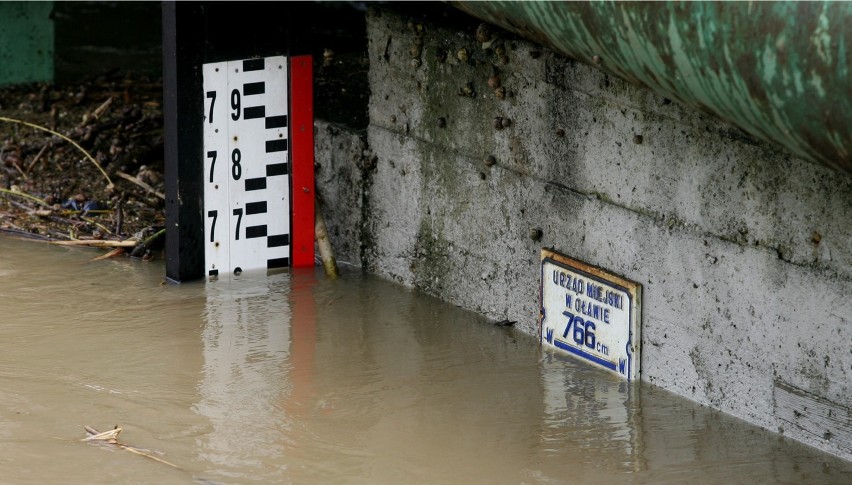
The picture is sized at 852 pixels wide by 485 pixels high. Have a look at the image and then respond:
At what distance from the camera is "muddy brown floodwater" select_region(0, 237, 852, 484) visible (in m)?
4.02

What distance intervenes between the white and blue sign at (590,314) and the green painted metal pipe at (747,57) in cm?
129

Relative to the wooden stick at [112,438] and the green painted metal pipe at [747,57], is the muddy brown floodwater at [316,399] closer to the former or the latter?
the wooden stick at [112,438]

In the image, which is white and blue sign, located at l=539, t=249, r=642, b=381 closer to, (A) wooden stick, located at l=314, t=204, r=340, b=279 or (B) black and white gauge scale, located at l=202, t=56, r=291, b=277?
(A) wooden stick, located at l=314, t=204, r=340, b=279

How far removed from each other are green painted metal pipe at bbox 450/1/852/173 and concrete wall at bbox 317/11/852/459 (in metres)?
0.83

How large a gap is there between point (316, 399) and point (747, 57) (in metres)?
2.19

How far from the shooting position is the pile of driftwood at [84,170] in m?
6.46

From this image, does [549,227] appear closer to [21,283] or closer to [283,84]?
[283,84]

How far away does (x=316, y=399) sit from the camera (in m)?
4.57

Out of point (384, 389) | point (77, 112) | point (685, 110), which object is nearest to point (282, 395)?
point (384, 389)

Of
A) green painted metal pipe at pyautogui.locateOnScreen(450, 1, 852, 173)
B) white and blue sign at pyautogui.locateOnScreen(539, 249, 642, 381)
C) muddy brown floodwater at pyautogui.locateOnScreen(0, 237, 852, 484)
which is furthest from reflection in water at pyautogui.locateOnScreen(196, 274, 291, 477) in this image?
green painted metal pipe at pyautogui.locateOnScreen(450, 1, 852, 173)

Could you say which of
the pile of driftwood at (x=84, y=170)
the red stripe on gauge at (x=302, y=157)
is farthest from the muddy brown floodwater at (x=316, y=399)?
the pile of driftwood at (x=84, y=170)

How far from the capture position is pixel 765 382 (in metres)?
4.30

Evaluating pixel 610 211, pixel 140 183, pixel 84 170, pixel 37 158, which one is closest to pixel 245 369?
pixel 610 211

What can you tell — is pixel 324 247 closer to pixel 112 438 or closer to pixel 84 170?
pixel 84 170
